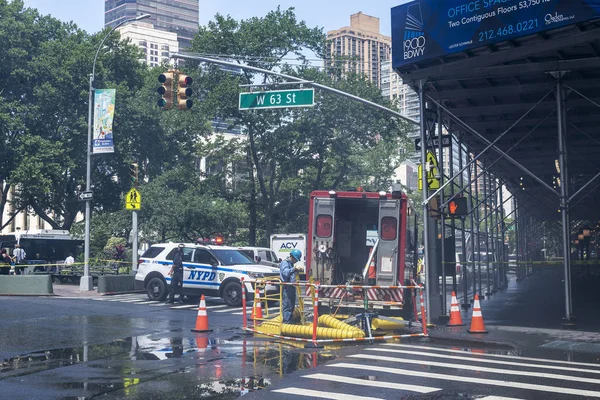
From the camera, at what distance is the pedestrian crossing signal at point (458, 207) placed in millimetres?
17844

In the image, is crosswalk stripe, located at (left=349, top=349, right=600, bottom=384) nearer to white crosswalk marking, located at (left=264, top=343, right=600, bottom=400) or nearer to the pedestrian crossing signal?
white crosswalk marking, located at (left=264, top=343, right=600, bottom=400)

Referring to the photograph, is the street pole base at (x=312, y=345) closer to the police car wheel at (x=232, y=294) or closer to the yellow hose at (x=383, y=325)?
the yellow hose at (x=383, y=325)

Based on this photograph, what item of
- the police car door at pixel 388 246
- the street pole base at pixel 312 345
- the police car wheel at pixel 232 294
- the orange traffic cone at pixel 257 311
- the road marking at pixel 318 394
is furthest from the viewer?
the police car wheel at pixel 232 294

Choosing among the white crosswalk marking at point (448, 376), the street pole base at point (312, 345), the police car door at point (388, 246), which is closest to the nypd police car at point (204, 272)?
the police car door at point (388, 246)

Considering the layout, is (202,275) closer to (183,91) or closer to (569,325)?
(183,91)

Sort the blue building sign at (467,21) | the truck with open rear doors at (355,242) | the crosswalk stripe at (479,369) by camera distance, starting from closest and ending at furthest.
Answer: the crosswalk stripe at (479,369), the blue building sign at (467,21), the truck with open rear doors at (355,242)

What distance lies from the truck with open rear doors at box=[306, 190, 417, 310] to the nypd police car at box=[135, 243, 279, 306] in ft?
15.4

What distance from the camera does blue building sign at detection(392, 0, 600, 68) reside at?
570 inches

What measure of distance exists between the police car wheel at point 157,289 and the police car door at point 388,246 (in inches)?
392

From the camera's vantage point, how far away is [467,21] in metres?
16.1

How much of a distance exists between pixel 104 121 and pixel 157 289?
7956 mm

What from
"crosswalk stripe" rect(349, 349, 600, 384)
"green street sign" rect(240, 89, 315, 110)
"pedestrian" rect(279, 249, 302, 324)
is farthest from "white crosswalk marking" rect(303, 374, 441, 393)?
"green street sign" rect(240, 89, 315, 110)

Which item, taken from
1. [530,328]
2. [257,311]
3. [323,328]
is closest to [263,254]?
[257,311]

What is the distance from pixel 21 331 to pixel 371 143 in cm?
2883
